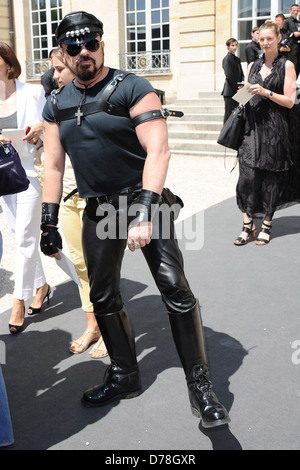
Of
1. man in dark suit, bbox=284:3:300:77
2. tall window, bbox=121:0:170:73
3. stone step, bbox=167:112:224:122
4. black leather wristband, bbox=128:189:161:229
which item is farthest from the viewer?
tall window, bbox=121:0:170:73

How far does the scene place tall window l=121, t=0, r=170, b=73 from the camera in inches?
682

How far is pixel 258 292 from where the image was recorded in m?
4.60

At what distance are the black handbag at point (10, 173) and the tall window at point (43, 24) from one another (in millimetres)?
18508

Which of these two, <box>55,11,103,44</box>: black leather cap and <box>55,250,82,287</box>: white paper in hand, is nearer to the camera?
<box>55,11,103,44</box>: black leather cap

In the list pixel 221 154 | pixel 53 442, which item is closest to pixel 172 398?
pixel 53 442

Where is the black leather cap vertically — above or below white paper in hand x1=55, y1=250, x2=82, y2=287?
above

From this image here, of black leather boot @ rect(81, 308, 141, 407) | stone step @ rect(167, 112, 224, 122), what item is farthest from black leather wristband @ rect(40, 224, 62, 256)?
stone step @ rect(167, 112, 224, 122)

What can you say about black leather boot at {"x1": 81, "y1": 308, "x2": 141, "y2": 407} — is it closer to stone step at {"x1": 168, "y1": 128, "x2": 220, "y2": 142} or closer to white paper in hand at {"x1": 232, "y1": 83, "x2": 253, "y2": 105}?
white paper in hand at {"x1": 232, "y1": 83, "x2": 253, "y2": 105}

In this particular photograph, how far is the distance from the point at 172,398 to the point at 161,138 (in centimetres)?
142

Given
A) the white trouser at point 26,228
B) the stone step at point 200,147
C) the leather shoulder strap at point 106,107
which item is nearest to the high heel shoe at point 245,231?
the white trouser at point 26,228

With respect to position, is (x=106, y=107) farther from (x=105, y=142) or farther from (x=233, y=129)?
(x=233, y=129)

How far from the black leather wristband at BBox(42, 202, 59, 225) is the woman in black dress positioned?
3023mm

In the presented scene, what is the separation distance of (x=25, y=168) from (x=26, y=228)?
1.42 feet
